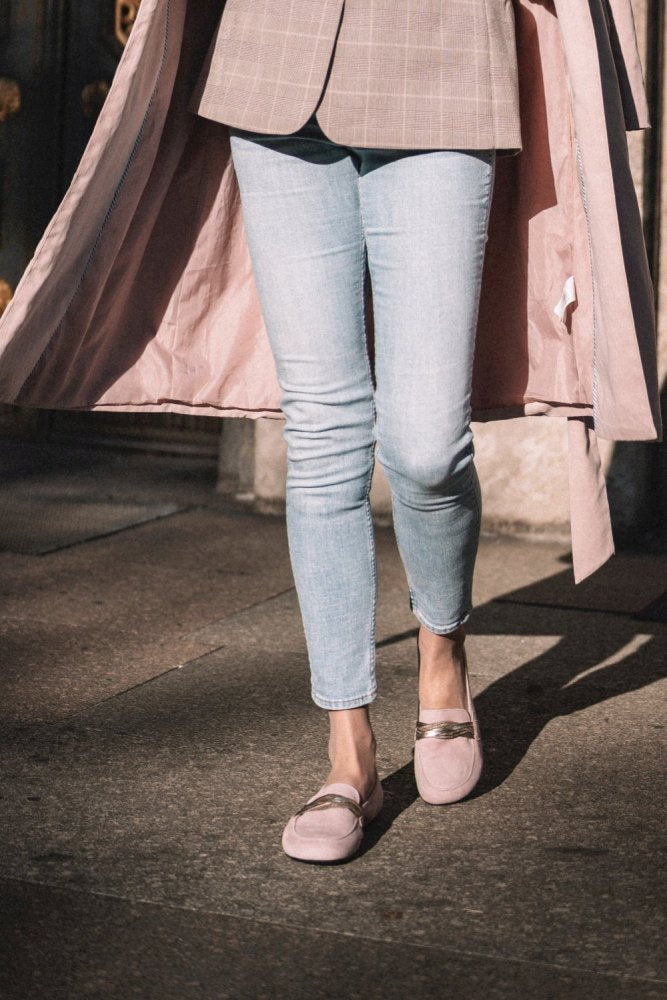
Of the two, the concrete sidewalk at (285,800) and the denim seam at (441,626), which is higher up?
the denim seam at (441,626)

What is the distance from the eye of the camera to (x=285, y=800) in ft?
8.08

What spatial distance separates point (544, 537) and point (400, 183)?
8.89 ft

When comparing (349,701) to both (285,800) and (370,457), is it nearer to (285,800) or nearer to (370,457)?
(285,800)

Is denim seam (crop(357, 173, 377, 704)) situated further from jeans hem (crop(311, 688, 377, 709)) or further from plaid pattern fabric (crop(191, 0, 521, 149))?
plaid pattern fabric (crop(191, 0, 521, 149))

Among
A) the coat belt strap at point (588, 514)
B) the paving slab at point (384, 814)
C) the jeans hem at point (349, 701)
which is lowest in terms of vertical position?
the paving slab at point (384, 814)

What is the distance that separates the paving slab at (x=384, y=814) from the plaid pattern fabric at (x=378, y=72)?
3.57ft

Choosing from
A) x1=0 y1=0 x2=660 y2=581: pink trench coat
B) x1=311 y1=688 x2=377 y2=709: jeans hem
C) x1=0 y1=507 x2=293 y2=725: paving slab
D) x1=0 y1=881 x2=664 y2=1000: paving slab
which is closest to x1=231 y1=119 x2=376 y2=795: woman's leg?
x1=311 y1=688 x2=377 y2=709: jeans hem

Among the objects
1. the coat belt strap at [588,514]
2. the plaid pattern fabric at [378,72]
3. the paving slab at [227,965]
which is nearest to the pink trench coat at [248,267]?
the coat belt strap at [588,514]

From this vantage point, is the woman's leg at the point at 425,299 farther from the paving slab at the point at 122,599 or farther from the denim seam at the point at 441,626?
the paving slab at the point at 122,599

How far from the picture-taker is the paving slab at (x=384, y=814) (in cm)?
202

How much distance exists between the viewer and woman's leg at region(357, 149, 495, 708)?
217cm

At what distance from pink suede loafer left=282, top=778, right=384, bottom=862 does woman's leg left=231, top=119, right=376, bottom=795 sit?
33 mm

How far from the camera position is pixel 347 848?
2.20 m

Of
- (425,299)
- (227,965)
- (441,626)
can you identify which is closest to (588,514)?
(441,626)
